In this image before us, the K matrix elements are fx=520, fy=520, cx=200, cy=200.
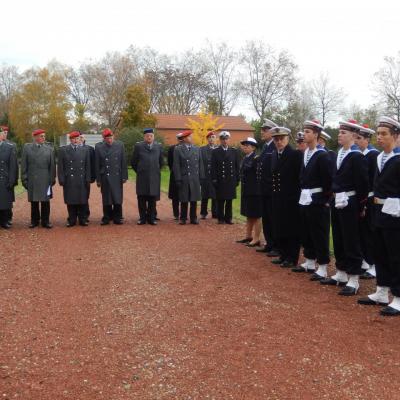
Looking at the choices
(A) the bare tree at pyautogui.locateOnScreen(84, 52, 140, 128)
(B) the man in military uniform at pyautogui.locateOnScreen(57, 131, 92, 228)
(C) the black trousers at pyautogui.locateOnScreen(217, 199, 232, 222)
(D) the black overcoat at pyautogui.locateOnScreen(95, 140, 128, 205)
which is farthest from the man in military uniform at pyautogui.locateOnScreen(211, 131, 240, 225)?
(A) the bare tree at pyautogui.locateOnScreen(84, 52, 140, 128)

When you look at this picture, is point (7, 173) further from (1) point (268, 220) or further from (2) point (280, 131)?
(2) point (280, 131)

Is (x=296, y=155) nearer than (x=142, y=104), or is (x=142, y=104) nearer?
(x=296, y=155)

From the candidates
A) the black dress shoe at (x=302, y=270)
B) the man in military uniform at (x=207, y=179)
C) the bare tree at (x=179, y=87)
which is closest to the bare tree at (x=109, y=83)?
the bare tree at (x=179, y=87)

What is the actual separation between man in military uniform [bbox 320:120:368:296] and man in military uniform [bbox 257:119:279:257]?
2055 mm

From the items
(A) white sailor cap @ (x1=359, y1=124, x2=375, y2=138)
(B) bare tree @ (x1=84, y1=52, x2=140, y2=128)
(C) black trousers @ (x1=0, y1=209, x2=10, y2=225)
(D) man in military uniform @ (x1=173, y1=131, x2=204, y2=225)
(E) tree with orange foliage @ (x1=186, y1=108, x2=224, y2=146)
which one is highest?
(B) bare tree @ (x1=84, y1=52, x2=140, y2=128)

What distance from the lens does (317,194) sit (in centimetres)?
Answer: 691

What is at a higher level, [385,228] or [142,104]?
[142,104]

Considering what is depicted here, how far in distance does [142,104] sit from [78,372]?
128ft

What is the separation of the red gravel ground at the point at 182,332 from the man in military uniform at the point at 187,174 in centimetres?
347

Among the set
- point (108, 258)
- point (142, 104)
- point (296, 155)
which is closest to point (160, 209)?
point (108, 258)

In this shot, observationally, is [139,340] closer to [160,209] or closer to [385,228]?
[385,228]

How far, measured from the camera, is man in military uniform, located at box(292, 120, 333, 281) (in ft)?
22.6

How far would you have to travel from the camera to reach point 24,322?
5.20m

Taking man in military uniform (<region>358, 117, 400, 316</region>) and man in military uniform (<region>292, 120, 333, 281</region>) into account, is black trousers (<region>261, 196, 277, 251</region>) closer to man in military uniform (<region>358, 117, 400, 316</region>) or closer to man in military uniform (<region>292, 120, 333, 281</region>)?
man in military uniform (<region>292, 120, 333, 281</region>)
